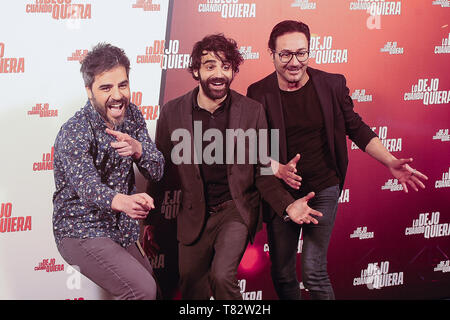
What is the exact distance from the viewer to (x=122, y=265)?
265 centimetres

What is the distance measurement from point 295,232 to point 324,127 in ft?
2.39

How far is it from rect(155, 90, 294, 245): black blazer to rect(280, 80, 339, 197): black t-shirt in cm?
21

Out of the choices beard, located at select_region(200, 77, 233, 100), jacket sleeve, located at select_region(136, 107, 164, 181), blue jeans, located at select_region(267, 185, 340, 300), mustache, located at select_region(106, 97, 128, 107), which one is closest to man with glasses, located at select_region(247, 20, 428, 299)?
blue jeans, located at select_region(267, 185, 340, 300)

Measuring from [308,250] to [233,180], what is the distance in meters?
0.69

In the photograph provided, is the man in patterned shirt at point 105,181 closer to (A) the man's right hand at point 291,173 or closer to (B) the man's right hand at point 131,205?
(B) the man's right hand at point 131,205

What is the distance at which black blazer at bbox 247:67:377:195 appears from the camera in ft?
10.3

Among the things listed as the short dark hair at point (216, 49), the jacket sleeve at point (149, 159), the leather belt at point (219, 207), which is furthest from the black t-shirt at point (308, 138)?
the jacket sleeve at point (149, 159)

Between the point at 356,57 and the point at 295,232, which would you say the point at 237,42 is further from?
the point at 295,232

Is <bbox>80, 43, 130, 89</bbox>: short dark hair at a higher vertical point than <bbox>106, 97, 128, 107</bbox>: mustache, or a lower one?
higher

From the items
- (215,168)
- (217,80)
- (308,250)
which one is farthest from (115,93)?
(308,250)

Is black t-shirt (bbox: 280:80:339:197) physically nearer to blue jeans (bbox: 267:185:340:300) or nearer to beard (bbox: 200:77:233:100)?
blue jeans (bbox: 267:185:340:300)

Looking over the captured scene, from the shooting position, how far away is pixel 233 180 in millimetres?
2980
